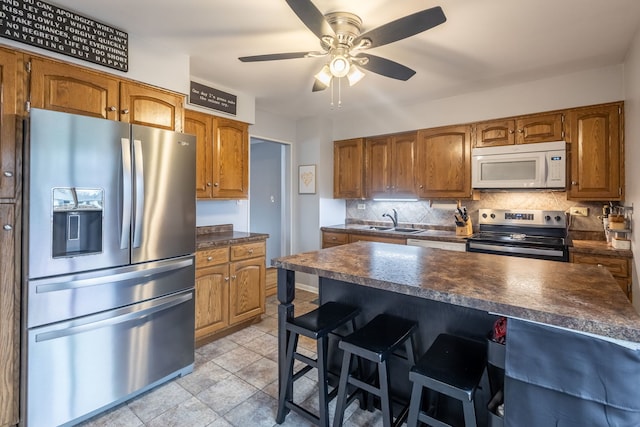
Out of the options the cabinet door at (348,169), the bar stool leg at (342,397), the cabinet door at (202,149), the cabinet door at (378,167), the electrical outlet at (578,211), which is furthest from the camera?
the cabinet door at (348,169)

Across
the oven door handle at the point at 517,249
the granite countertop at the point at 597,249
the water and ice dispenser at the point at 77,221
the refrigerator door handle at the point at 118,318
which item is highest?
the water and ice dispenser at the point at 77,221

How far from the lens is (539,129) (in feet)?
10.0

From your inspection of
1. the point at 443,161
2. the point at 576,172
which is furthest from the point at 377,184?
the point at 576,172

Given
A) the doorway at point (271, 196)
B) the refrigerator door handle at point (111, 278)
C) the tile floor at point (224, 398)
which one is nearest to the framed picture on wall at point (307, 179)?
the doorway at point (271, 196)

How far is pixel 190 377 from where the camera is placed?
232 cm

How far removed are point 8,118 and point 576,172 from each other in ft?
13.8

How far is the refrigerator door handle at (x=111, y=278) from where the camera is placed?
1698 millimetres

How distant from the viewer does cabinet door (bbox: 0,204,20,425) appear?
1677mm

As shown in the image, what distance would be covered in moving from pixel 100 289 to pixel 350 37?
2114 millimetres

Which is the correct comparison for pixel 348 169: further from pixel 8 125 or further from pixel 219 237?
pixel 8 125

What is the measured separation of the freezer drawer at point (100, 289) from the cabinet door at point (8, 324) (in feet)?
0.48

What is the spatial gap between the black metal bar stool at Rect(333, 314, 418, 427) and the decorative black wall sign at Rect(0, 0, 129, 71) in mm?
2330

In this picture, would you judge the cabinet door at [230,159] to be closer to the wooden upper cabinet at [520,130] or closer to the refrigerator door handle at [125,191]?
the refrigerator door handle at [125,191]

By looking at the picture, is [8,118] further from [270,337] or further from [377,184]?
[377,184]
